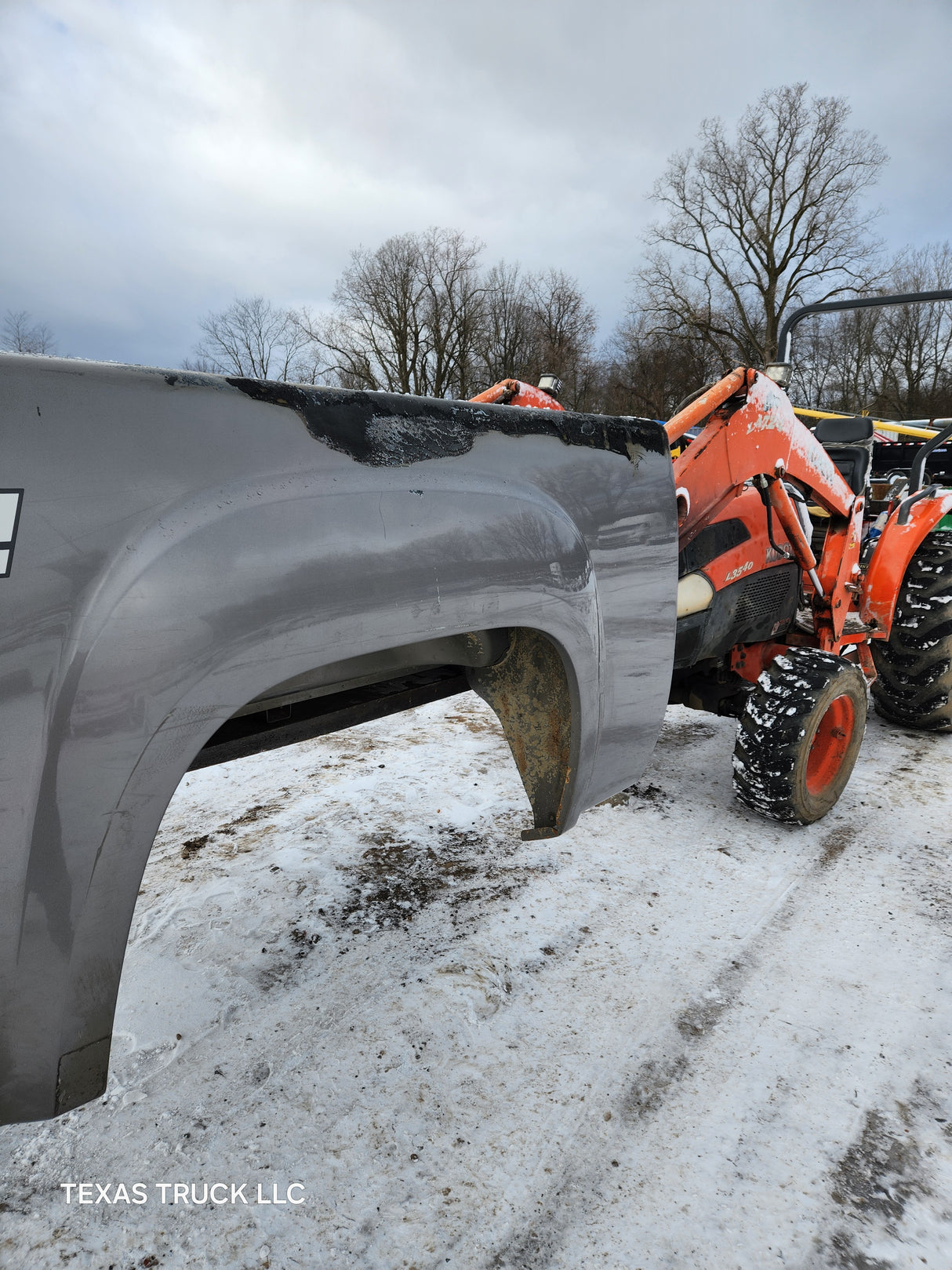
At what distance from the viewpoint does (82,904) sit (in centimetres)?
98

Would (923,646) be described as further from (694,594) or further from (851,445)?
(694,594)

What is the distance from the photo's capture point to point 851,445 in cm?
396

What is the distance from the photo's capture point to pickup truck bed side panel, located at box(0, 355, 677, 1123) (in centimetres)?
89

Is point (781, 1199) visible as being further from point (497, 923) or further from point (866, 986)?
point (497, 923)

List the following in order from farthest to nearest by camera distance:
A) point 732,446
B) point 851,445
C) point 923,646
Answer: point 851,445 → point 923,646 → point 732,446

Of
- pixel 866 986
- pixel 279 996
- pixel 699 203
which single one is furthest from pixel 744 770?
pixel 699 203

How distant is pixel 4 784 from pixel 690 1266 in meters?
1.43

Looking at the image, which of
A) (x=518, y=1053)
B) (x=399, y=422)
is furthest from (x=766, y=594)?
(x=399, y=422)

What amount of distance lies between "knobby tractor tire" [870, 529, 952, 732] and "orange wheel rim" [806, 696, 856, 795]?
1041mm

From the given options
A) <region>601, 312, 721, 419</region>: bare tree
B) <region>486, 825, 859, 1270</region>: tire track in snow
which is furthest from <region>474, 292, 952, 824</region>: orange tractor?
<region>601, 312, 721, 419</region>: bare tree

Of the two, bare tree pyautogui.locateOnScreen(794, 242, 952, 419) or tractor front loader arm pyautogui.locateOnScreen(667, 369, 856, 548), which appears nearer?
tractor front loader arm pyautogui.locateOnScreen(667, 369, 856, 548)

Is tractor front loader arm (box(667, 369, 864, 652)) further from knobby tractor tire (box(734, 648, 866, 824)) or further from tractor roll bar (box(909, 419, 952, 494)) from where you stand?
tractor roll bar (box(909, 419, 952, 494))

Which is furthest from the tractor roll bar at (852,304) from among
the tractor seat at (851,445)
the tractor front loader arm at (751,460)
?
the tractor front loader arm at (751,460)

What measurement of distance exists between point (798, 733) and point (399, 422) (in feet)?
6.96
